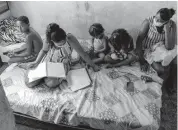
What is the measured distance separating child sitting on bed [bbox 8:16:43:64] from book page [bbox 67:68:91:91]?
57 centimetres

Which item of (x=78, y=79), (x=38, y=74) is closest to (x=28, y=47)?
(x=38, y=74)

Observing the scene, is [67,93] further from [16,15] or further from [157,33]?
[16,15]

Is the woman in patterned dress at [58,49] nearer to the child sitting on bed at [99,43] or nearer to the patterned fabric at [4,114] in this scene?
the child sitting on bed at [99,43]

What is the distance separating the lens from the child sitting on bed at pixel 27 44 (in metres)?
2.19

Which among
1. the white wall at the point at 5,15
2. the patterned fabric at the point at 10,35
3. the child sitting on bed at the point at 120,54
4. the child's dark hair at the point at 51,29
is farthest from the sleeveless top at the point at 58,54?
the white wall at the point at 5,15

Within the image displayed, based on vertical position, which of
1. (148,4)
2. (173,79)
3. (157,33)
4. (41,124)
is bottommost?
(41,124)

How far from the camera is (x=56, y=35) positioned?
185 cm

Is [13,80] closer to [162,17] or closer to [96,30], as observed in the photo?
[96,30]

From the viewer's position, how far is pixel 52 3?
2.77 metres

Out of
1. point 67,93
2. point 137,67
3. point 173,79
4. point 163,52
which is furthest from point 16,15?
point 173,79

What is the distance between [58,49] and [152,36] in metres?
1.05

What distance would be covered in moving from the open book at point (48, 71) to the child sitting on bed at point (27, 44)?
1.52 feet

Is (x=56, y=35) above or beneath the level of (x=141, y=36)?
above

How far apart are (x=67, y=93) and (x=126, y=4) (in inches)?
55.5
